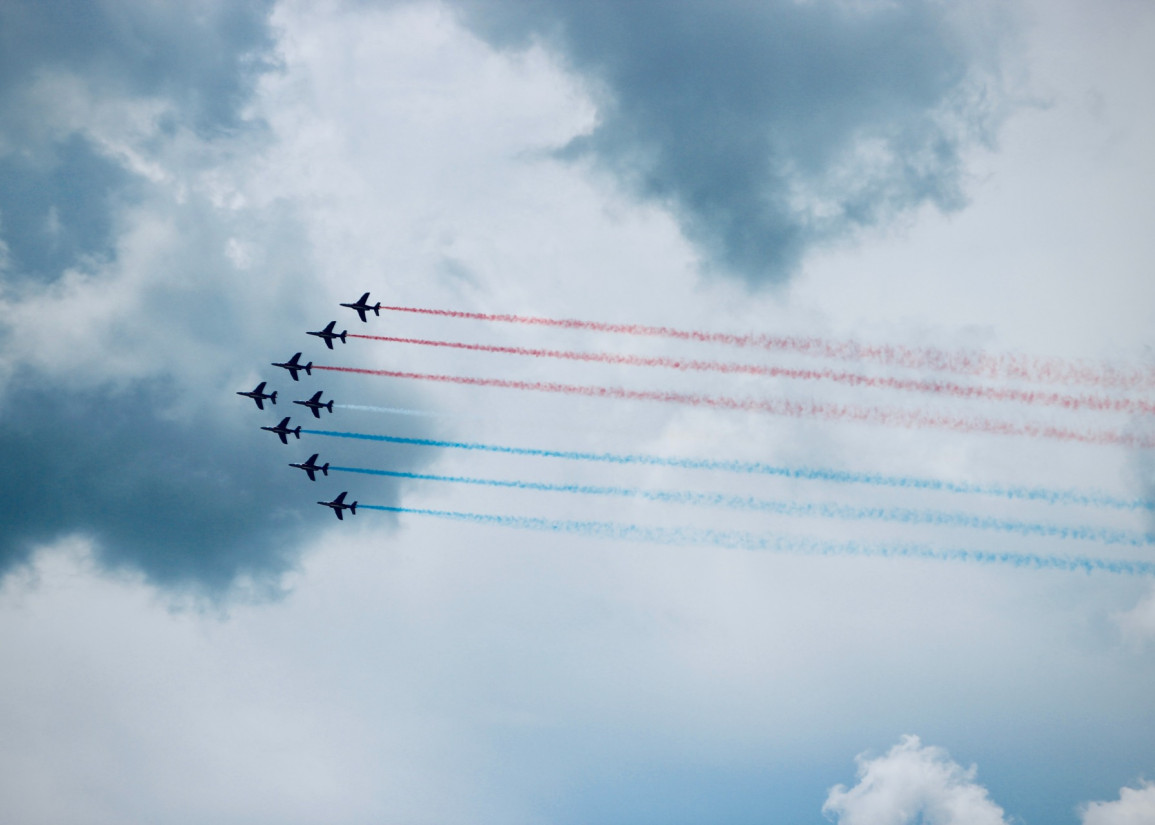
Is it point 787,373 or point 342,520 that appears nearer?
point 787,373

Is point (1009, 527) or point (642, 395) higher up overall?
point (642, 395)

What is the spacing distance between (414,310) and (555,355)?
17475 millimetres

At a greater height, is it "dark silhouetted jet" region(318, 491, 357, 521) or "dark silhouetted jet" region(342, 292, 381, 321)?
"dark silhouetted jet" region(342, 292, 381, 321)

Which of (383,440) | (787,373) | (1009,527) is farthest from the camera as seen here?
(383,440)

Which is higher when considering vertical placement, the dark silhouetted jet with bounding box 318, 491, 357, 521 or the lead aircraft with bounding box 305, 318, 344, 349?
the lead aircraft with bounding box 305, 318, 344, 349

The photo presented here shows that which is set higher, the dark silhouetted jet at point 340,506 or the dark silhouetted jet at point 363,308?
the dark silhouetted jet at point 363,308

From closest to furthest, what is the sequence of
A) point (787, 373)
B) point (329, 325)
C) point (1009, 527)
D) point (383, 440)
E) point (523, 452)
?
point (1009, 527) → point (787, 373) → point (523, 452) → point (383, 440) → point (329, 325)

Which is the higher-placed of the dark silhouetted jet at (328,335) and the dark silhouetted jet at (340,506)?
the dark silhouetted jet at (328,335)

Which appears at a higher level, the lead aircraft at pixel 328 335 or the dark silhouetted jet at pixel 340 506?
the lead aircraft at pixel 328 335

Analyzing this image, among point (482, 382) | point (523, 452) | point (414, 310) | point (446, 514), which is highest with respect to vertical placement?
point (414, 310)

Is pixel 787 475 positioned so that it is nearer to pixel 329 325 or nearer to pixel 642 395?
pixel 642 395

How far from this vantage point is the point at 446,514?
87.8 meters

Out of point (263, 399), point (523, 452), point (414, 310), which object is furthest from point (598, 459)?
point (263, 399)

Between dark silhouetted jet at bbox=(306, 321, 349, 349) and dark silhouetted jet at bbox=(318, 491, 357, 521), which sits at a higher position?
dark silhouetted jet at bbox=(306, 321, 349, 349)
